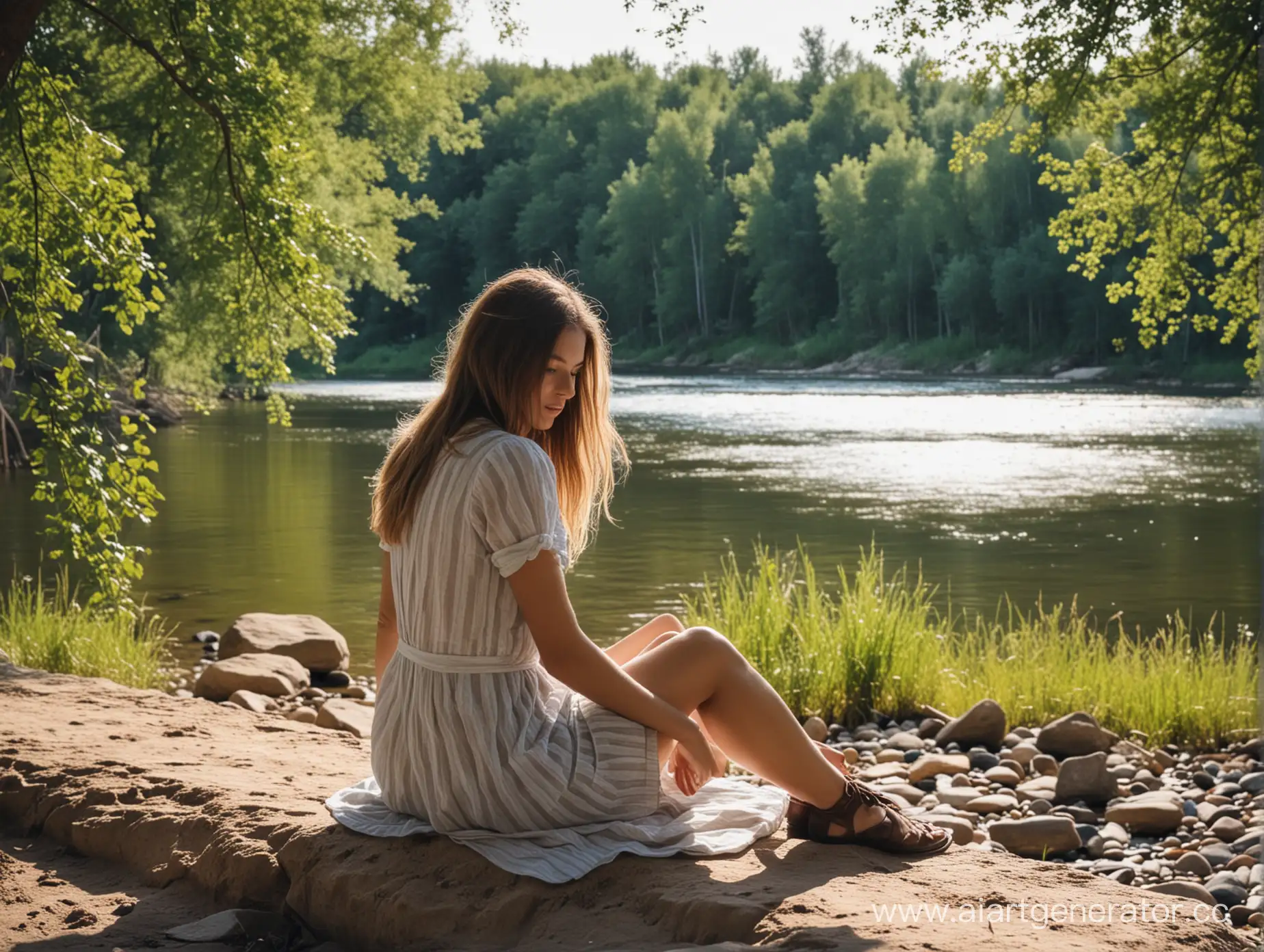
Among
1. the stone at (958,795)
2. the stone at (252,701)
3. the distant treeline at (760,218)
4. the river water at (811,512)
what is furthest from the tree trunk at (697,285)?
the stone at (958,795)

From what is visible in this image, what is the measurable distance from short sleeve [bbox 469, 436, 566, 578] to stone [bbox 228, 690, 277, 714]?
13.9 feet

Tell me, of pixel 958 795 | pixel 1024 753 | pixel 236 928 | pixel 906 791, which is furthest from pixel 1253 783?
pixel 236 928

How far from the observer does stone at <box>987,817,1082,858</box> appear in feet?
16.3

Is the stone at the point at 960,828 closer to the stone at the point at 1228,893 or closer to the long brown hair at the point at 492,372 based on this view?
the stone at the point at 1228,893

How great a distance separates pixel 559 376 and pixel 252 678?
495cm

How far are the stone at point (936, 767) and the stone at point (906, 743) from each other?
415 mm

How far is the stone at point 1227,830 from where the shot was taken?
16.8ft

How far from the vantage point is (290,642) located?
8.52 meters

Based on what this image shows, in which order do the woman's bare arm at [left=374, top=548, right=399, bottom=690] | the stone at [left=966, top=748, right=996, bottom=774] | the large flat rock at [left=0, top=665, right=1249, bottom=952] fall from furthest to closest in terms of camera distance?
the stone at [left=966, top=748, right=996, bottom=774] → the woman's bare arm at [left=374, top=548, right=399, bottom=690] → the large flat rock at [left=0, top=665, right=1249, bottom=952]

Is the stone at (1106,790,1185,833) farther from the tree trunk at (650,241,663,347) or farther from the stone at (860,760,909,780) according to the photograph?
the tree trunk at (650,241,663,347)

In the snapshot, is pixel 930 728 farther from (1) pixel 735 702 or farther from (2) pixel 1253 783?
(1) pixel 735 702

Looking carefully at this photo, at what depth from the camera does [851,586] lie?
1155 cm

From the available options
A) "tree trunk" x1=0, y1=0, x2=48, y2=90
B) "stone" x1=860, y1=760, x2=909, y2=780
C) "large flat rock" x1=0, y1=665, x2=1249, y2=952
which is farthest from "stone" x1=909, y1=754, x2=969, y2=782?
"tree trunk" x1=0, y1=0, x2=48, y2=90

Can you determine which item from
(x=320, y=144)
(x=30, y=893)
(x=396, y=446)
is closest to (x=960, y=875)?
(x=396, y=446)
